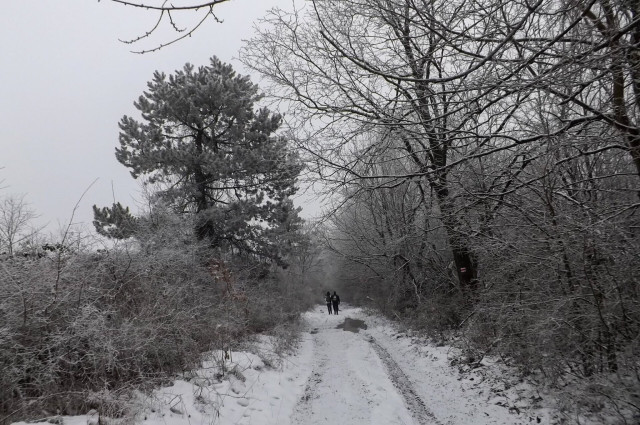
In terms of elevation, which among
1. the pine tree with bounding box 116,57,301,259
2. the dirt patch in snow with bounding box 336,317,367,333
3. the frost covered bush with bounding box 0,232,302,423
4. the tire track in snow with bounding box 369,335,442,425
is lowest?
the dirt patch in snow with bounding box 336,317,367,333

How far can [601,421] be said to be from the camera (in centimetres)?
436

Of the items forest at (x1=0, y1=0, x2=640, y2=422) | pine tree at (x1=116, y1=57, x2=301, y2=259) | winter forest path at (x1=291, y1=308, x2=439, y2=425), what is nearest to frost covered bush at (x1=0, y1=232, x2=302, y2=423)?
forest at (x1=0, y1=0, x2=640, y2=422)

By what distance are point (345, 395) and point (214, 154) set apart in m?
12.1

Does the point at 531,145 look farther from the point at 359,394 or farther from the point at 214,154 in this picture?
the point at 214,154

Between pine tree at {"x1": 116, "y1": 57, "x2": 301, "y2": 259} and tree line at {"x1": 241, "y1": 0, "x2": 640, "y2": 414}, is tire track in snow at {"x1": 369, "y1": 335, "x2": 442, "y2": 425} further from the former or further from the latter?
pine tree at {"x1": 116, "y1": 57, "x2": 301, "y2": 259}

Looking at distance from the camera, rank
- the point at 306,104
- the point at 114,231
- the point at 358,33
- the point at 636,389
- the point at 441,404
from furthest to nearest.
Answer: the point at 114,231 < the point at 441,404 < the point at 306,104 < the point at 358,33 < the point at 636,389

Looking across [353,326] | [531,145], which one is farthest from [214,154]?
[531,145]

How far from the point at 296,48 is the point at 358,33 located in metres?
1.10

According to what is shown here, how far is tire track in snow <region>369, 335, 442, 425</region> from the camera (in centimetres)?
569

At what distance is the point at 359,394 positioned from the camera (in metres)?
7.00

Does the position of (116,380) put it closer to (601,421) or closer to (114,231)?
(601,421)

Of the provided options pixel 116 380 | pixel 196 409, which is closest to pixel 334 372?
pixel 196 409

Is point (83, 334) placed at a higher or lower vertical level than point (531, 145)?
lower

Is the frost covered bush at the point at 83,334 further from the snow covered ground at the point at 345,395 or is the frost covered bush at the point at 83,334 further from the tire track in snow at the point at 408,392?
the tire track in snow at the point at 408,392
